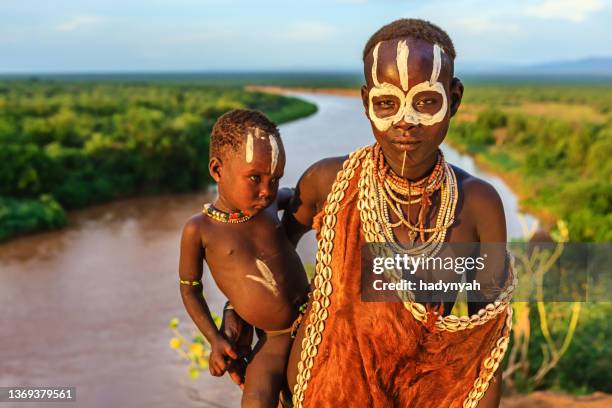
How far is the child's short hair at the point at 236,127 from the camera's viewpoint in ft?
5.86

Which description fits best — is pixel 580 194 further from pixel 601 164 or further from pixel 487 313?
pixel 487 313

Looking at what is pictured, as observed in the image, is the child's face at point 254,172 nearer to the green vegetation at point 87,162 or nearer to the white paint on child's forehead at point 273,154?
the white paint on child's forehead at point 273,154

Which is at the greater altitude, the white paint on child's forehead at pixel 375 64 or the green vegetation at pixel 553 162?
the white paint on child's forehead at pixel 375 64

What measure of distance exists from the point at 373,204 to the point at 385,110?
27 centimetres

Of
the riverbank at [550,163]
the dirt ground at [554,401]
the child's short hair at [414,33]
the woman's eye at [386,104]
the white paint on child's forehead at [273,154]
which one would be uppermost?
the child's short hair at [414,33]

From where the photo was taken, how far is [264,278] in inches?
72.6

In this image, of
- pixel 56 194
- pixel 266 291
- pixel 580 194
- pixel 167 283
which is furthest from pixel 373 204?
pixel 56 194

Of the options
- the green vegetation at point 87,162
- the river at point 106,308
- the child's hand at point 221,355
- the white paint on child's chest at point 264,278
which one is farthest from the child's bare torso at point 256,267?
the green vegetation at point 87,162

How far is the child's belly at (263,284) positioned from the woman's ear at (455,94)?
2.15 ft

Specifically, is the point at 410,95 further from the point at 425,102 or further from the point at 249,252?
the point at 249,252

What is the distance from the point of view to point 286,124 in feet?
120

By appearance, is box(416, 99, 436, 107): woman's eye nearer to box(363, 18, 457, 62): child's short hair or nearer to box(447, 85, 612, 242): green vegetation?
box(363, 18, 457, 62): child's short hair

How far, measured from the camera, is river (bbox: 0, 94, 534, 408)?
8672 millimetres

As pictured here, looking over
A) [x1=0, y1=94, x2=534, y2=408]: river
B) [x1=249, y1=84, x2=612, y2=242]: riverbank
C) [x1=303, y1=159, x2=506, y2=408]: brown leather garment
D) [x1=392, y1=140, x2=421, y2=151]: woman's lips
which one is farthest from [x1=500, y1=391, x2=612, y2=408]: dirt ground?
[x1=392, y1=140, x2=421, y2=151]: woman's lips
